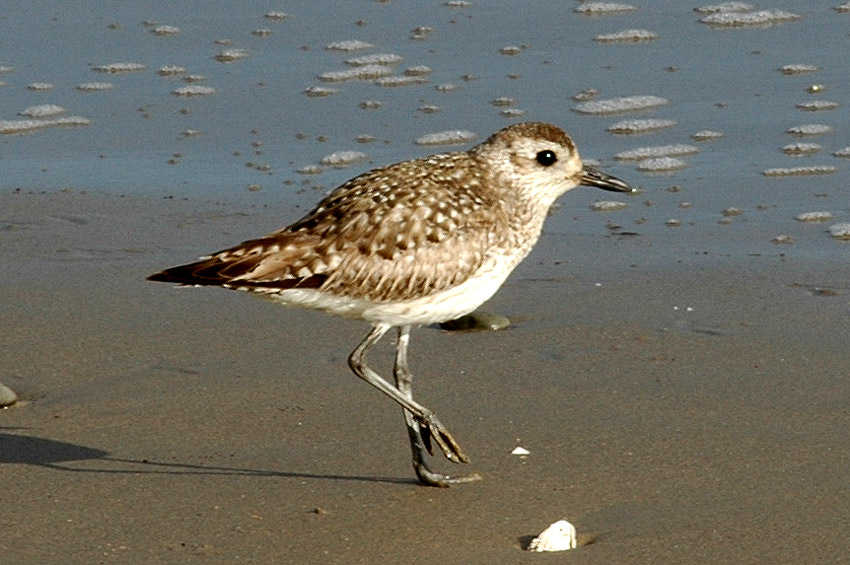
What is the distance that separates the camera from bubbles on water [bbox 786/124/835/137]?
372 inches

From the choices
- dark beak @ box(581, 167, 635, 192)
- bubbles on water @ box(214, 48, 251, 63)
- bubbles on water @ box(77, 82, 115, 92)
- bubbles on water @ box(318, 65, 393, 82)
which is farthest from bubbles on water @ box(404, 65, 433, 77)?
dark beak @ box(581, 167, 635, 192)

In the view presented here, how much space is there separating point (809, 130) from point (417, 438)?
4599mm

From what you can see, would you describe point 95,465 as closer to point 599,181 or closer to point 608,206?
point 599,181

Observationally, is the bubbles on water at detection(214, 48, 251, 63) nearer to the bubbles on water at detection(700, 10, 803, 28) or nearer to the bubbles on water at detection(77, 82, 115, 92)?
the bubbles on water at detection(77, 82, 115, 92)

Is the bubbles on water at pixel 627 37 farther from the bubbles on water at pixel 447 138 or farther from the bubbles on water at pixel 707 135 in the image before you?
the bubbles on water at pixel 447 138

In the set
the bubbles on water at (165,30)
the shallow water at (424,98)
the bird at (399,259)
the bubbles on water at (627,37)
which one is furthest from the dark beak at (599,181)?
the bubbles on water at (165,30)

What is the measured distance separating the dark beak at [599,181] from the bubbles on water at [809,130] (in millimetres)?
3376

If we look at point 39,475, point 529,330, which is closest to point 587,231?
point 529,330

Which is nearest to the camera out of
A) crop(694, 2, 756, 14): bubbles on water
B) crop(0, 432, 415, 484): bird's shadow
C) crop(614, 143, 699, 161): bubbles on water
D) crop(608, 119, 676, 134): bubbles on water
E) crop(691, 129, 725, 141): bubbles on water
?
crop(0, 432, 415, 484): bird's shadow

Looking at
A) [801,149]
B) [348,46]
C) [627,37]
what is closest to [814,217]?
[801,149]

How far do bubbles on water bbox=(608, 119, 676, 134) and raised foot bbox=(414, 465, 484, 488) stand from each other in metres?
4.51

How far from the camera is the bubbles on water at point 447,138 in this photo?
9.62 meters

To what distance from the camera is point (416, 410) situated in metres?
5.67

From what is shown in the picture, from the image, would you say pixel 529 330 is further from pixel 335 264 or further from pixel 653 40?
pixel 653 40
